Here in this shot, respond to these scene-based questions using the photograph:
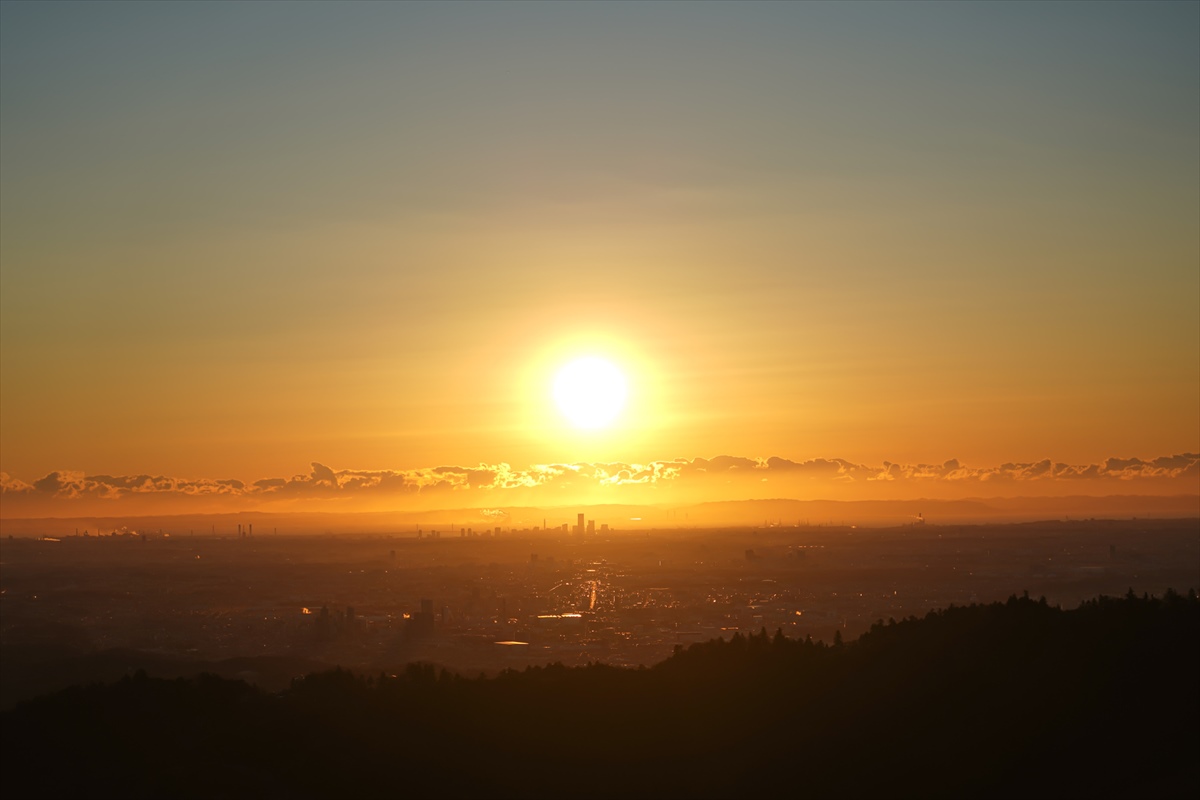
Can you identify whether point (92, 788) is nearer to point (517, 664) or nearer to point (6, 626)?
point (517, 664)

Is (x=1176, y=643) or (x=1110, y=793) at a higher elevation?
(x=1176, y=643)

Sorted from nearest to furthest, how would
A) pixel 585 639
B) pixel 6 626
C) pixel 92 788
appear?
pixel 92 788
pixel 585 639
pixel 6 626

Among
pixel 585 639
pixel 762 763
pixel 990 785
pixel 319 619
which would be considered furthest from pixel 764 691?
pixel 319 619

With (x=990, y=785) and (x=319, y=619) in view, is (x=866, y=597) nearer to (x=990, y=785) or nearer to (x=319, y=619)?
(x=319, y=619)

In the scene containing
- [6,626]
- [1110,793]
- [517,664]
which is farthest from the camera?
[6,626]

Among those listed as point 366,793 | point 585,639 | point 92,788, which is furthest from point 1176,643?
point 585,639

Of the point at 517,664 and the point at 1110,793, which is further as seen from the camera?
the point at 517,664
